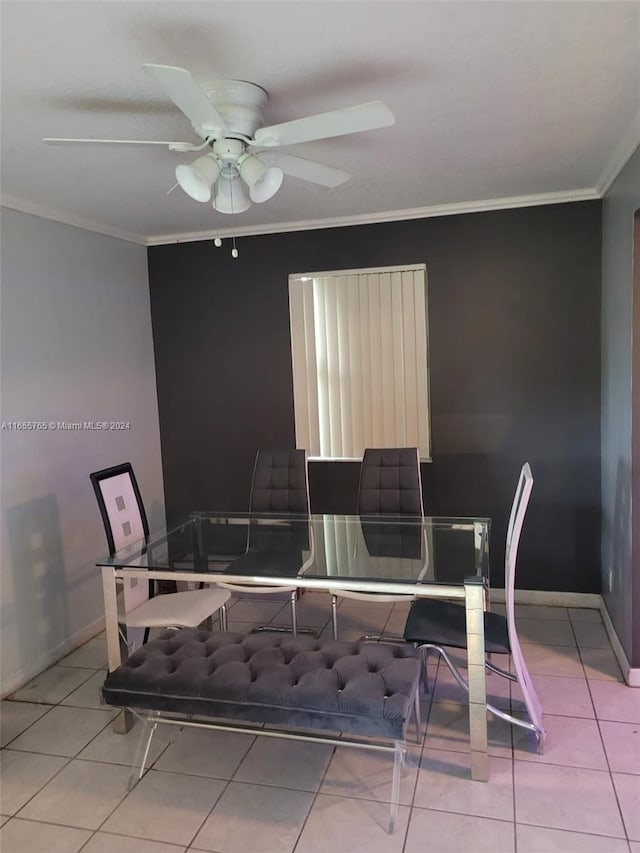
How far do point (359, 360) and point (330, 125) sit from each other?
235 cm

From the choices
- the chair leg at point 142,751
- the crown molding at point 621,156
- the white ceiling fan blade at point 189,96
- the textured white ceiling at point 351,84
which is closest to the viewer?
the white ceiling fan blade at point 189,96

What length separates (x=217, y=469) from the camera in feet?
14.6

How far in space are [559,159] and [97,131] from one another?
2.12 metres

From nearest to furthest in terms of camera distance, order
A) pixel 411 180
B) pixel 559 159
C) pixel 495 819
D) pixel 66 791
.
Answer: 1. pixel 495 819
2. pixel 66 791
3. pixel 559 159
4. pixel 411 180

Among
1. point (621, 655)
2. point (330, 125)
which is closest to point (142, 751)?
point (621, 655)

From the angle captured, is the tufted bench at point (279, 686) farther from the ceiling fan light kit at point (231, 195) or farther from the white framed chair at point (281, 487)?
the ceiling fan light kit at point (231, 195)

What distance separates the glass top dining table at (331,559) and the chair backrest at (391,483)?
6.9 inches

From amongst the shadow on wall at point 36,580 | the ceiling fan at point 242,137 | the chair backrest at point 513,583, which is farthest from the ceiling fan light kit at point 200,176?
the shadow on wall at point 36,580

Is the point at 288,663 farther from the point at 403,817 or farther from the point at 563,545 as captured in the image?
the point at 563,545

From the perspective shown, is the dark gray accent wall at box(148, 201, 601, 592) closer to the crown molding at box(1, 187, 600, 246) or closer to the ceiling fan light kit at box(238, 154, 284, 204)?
the crown molding at box(1, 187, 600, 246)

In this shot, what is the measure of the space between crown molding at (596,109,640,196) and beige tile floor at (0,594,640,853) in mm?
2493

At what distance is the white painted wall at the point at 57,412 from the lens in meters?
3.16

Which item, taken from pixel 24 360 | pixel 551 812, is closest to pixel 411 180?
pixel 24 360

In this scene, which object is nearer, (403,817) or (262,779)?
(403,817)
